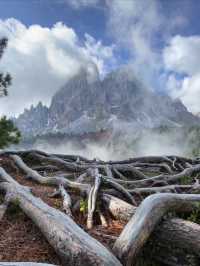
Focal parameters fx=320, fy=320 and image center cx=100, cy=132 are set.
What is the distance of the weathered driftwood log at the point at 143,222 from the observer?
4668 millimetres

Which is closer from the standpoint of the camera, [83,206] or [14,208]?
[14,208]

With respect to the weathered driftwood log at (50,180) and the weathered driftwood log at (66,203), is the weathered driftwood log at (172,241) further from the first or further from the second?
the weathered driftwood log at (50,180)

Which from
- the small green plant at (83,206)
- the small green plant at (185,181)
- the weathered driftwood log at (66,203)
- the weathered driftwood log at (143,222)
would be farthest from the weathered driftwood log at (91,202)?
the small green plant at (185,181)

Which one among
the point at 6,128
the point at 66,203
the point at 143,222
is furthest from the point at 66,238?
the point at 6,128

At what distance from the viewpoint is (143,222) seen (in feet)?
16.9

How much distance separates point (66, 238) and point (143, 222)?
4.20 ft

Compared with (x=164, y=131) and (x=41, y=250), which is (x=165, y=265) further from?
(x=164, y=131)

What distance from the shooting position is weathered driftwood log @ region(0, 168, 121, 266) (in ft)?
13.7

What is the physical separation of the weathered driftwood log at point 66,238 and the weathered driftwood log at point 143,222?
37 centimetres

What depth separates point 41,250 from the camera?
203 inches

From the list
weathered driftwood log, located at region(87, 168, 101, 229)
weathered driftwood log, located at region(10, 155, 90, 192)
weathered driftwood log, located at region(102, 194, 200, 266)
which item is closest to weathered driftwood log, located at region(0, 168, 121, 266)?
weathered driftwood log, located at region(87, 168, 101, 229)

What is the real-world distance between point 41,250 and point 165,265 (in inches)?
80.5

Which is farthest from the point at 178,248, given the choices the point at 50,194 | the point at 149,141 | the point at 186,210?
the point at 149,141

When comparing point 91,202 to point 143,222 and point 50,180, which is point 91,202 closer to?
point 143,222
